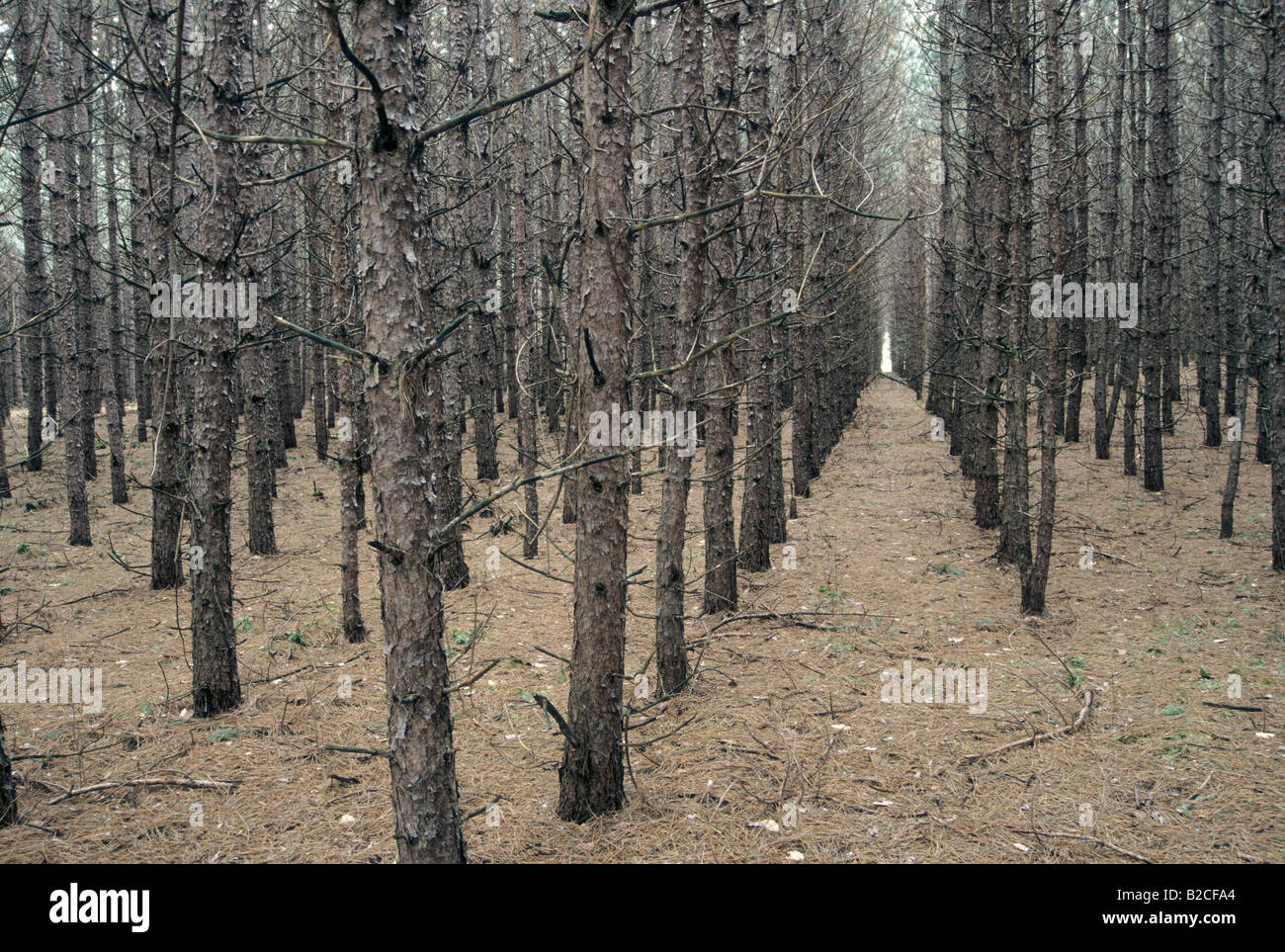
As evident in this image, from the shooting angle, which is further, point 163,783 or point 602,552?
point 163,783

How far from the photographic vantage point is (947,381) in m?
24.8

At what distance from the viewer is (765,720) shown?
642cm

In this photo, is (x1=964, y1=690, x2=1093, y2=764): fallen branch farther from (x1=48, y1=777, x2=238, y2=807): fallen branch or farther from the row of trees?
(x1=48, y1=777, x2=238, y2=807): fallen branch

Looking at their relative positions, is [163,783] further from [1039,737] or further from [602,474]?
[1039,737]

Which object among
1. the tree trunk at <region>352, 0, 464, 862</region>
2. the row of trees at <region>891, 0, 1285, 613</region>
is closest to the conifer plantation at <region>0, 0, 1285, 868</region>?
the tree trunk at <region>352, 0, 464, 862</region>

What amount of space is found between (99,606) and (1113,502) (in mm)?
15345

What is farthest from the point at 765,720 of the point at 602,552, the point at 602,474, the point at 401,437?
the point at 401,437

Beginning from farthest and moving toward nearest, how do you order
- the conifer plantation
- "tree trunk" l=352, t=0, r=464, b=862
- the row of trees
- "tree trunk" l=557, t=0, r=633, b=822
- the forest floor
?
the row of trees → the forest floor → "tree trunk" l=557, t=0, r=633, b=822 → the conifer plantation → "tree trunk" l=352, t=0, r=464, b=862

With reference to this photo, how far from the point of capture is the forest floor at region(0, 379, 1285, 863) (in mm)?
4699

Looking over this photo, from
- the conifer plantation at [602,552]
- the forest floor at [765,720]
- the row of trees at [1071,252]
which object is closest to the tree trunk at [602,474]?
the conifer plantation at [602,552]

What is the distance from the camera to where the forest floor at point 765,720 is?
15.4ft

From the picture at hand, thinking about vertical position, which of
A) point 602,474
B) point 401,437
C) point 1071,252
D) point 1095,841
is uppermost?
point 1071,252

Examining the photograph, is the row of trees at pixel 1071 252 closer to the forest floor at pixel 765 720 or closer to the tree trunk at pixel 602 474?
the forest floor at pixel 765 720
